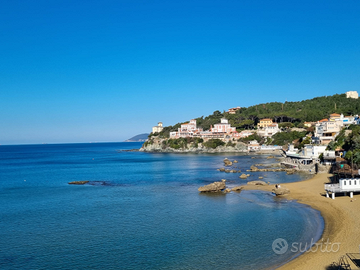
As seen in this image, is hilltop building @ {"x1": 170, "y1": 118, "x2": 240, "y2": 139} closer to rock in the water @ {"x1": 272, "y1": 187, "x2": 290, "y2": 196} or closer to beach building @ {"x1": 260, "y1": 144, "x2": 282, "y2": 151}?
beach building @ {"x1": 260, "y1": 144, "x2": 282, "y2": 151}

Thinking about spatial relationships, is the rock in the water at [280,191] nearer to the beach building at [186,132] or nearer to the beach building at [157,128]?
the beach building at [186,132]

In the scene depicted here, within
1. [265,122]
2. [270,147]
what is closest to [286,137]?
[270,147]

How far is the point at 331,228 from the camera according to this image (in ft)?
60.7

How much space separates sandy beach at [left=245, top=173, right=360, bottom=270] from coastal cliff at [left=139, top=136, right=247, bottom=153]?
247 ft

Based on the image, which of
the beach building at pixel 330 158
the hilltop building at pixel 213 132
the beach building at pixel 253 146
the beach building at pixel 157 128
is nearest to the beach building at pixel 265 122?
the hilltop building at pixel 213 132

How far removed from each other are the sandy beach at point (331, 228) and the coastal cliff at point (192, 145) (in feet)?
247

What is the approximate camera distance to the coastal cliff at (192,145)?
106062mm

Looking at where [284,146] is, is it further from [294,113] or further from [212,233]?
[212,233]

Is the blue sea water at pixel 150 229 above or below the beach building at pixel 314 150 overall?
below

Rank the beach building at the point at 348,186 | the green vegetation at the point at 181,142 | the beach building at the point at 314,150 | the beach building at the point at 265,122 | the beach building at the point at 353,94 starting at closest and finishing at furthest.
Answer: the beach building at the point at 348,186 → the beach building at the point at 314,150 → the beach building at the point at 265,122 → the green vegetation at the point at 181,142 → the beach building at the point at 353,94

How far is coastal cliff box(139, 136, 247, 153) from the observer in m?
106

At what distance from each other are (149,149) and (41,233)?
109 m

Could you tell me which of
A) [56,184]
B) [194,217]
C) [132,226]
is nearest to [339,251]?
[194,217]

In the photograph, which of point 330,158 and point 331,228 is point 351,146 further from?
point 331,228
